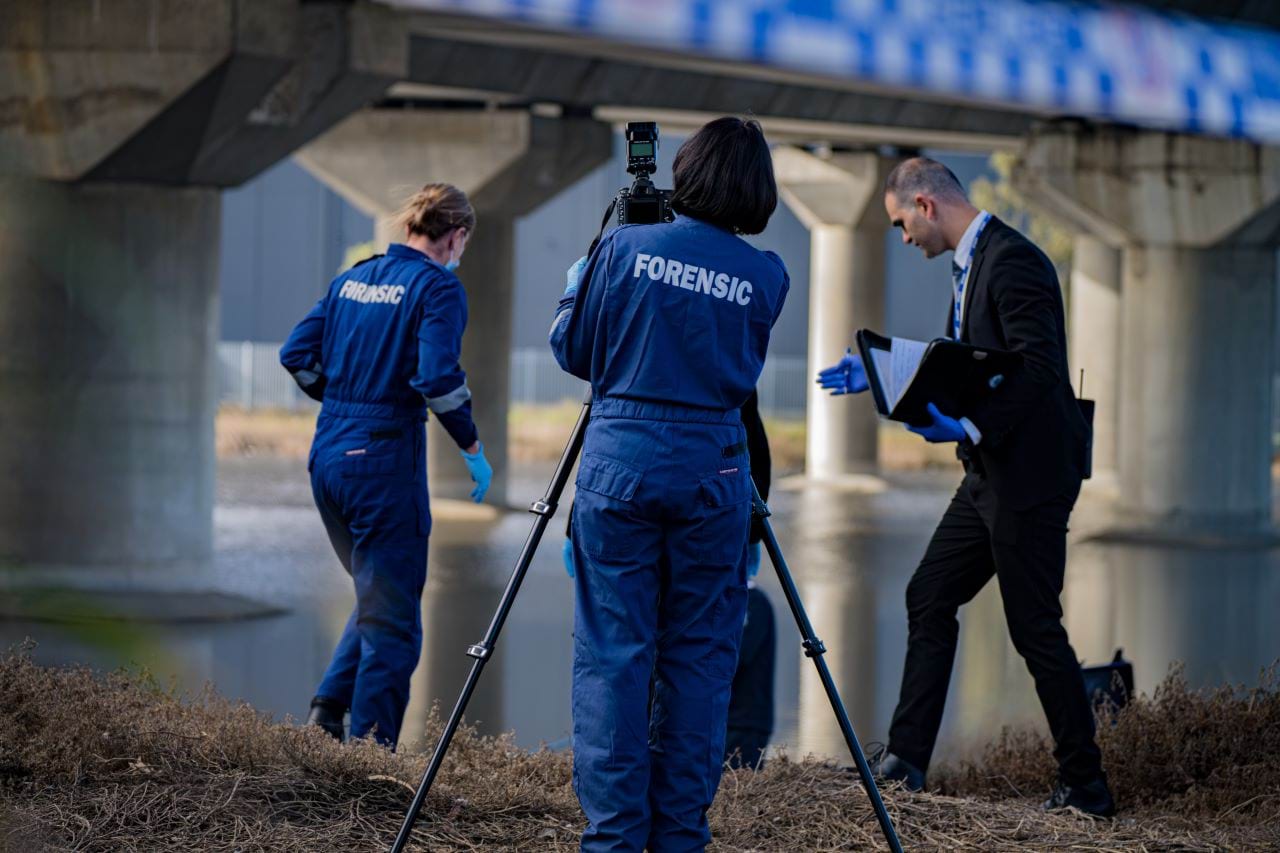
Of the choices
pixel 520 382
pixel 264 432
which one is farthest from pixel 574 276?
pixel 520 382

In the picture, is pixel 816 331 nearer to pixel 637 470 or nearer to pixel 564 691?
pixel 564 691

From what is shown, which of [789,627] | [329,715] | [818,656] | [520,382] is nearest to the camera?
[818,656]

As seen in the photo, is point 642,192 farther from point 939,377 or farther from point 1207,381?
point 1207,381

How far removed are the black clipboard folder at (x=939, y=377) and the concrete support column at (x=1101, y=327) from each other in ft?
70.7

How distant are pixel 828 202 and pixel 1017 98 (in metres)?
8.09

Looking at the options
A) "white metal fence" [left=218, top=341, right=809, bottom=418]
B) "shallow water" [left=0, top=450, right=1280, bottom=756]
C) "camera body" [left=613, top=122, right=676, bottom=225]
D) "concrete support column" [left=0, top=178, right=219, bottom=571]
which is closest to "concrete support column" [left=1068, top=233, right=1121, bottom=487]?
"shallow water" [left=0, top=450, right=1280, bottom=756]

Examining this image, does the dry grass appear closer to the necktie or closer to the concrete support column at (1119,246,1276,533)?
the concrete support column at (1119,246,1276,533)

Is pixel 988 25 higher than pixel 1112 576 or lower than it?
higher

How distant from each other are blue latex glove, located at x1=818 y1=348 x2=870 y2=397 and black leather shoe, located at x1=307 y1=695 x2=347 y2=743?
7.78ft

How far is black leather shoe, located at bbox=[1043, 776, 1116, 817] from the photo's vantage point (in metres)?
6.08

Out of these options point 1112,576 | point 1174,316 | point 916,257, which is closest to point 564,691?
point 1112,576

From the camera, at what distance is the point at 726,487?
15.4 ft

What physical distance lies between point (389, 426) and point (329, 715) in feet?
3.81

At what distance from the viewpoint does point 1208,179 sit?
787 inches
